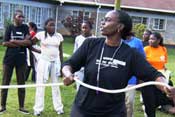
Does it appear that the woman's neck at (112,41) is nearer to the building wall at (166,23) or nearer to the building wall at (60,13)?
the building wall at (60,13)

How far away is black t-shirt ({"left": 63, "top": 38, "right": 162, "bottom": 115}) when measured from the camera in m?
4.17

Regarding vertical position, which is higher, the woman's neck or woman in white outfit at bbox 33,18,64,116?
the woman's neck

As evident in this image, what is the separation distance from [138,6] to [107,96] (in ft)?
96.3

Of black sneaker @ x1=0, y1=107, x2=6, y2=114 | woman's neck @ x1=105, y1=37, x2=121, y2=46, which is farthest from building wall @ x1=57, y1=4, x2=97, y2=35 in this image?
woman's neck @ x1=105, y1=37, x2=121, y2=46

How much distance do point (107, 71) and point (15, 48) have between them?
3597 mm

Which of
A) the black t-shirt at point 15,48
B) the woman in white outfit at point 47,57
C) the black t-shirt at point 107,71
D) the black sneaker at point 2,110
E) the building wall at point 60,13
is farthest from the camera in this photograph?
the building wall at point 60,13

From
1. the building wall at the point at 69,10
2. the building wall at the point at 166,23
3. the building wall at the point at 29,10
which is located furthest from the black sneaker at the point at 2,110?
the building wall at the point at 166,23

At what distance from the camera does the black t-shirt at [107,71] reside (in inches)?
164

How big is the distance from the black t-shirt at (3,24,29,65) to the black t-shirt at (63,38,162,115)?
3.33 meters

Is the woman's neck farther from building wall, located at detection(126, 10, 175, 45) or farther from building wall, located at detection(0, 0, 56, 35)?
building wall, located at detection(126, 10, 175, 45)

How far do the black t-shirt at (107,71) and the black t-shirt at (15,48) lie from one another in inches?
131

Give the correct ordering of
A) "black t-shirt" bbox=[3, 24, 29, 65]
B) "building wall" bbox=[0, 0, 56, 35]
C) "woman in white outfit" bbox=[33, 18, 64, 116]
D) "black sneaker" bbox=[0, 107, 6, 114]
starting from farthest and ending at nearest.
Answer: "building wall" bbox=[0, 0, 56, 35] < "black sneaker" bbox=[0, 107, 6, 114] < "woman in white outfit" bbox=[33, 18, 64, 116] < "black t-shirt" bbox=[3, 24, 29, 65]

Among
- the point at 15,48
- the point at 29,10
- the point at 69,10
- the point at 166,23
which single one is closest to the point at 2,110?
the point at 15,48

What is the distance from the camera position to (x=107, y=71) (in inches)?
164
